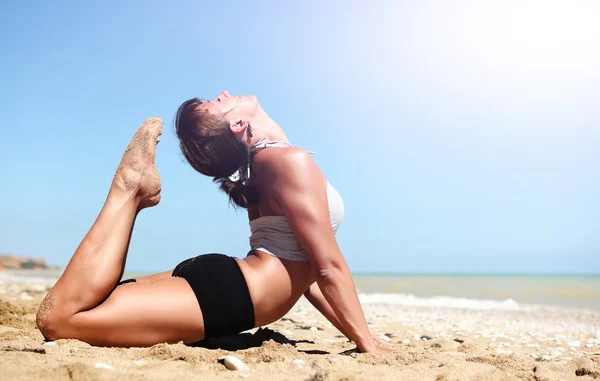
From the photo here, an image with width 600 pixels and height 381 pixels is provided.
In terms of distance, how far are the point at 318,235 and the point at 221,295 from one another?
759mm

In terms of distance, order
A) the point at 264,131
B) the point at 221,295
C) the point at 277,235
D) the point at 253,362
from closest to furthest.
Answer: the point at 253,362 → the point at 221,295 → the point at 277,235 → the point at 264,131

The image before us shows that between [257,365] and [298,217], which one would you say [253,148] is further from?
[257,365]

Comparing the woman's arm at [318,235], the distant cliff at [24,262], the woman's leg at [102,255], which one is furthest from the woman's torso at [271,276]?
the distant cliff at [24,262]

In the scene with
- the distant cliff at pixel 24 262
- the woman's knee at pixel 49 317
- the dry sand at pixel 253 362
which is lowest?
the distant cliff at pixel 24 262

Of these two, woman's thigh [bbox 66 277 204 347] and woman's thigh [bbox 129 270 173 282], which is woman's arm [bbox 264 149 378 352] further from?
woman's thigh [bbox 129 270 173 282]

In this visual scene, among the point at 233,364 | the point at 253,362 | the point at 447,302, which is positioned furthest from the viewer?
the point at 447,302

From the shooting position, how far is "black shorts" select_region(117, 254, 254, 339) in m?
3.24

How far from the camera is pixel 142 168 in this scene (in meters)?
3.39

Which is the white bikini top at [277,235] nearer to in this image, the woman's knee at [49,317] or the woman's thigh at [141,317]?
the woman's thigh at [141,317]

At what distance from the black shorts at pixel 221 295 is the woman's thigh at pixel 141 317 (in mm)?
65

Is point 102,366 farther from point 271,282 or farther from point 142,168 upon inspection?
point 142,168

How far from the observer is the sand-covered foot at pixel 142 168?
10.9ft

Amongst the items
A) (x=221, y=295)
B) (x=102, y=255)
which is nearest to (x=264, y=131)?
(x=221, y=295)

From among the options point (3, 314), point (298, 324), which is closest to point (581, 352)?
point (298, 324)
